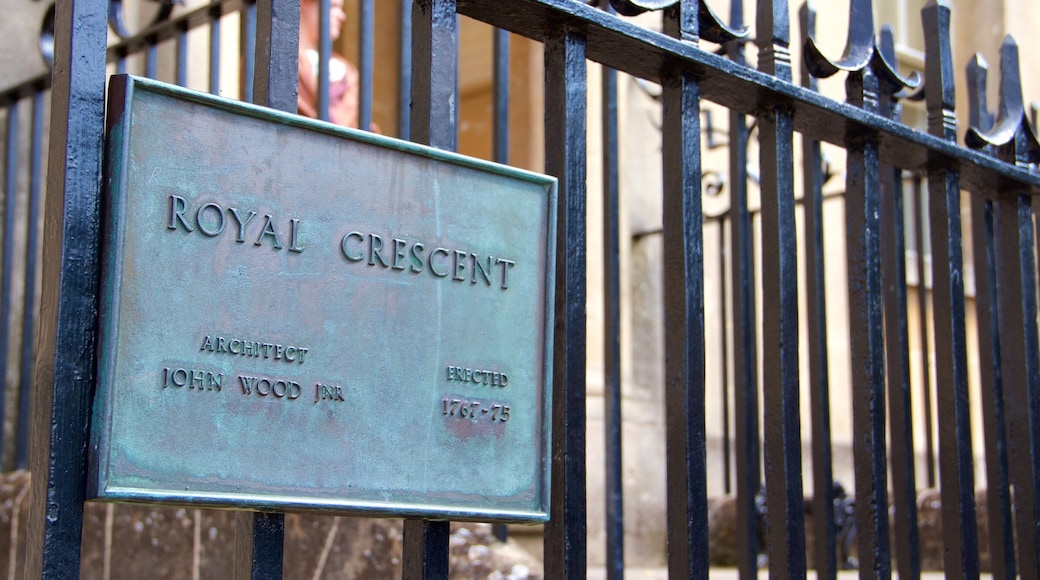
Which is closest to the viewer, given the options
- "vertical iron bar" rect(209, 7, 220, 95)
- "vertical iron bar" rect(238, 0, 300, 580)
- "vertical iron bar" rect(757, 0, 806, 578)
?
"vertical iron bar" rect(238, 0, 300, 580)

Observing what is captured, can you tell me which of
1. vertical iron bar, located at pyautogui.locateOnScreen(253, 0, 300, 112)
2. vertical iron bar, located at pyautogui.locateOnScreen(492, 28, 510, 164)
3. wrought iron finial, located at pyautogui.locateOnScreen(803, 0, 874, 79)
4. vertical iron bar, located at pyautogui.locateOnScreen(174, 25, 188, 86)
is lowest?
vertical iron bar, located at pyautogui.locateOnScreen(253, 0, 300, 112)

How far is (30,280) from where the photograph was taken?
4152 mm

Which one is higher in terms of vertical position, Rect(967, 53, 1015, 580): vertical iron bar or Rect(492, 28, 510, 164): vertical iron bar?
Rect(492, 28, 510, 164): vertical iron bar

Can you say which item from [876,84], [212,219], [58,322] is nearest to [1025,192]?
[876,84]

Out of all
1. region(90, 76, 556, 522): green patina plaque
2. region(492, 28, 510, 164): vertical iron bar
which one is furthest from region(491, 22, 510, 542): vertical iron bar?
region(90, 76, 556, 522): green patina plaque

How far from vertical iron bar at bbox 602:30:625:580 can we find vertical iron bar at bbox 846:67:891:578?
1.00 metres

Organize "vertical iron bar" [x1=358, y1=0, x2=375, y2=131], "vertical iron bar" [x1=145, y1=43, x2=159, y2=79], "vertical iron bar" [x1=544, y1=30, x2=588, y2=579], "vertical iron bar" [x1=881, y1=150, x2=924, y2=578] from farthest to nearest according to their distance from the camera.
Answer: "vertical iron bar" [x1=145, y1=43, x2=159, y2=79] → "vertical iron bar" [x1=358, y1=0, x2=375, y2=131] → "vertical iron bar" [x1=881, y1=150, x2=924, y2=578] → "vertical iron bar" [x1=544, y1=30, x2=588, y2=579]

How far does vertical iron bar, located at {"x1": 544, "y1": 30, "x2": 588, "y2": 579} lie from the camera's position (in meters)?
2.04

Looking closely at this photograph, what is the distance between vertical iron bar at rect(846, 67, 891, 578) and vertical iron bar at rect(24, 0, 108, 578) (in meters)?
1.55

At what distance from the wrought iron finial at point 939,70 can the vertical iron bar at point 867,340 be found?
209 millimetres

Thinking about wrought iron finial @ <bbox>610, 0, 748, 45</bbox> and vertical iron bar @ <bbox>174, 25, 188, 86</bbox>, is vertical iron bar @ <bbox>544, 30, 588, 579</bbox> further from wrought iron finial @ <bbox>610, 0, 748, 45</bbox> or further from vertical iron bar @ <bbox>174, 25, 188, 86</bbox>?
vertical iron bar @ <bbox>174, 25, 188, 86</bbox>

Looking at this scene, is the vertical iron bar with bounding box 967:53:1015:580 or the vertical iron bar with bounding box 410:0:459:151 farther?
the vertical iron bar with bounding box 967:53:1015:580

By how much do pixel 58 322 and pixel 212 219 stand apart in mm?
231

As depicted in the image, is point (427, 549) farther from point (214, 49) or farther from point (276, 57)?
point (214, 49)
